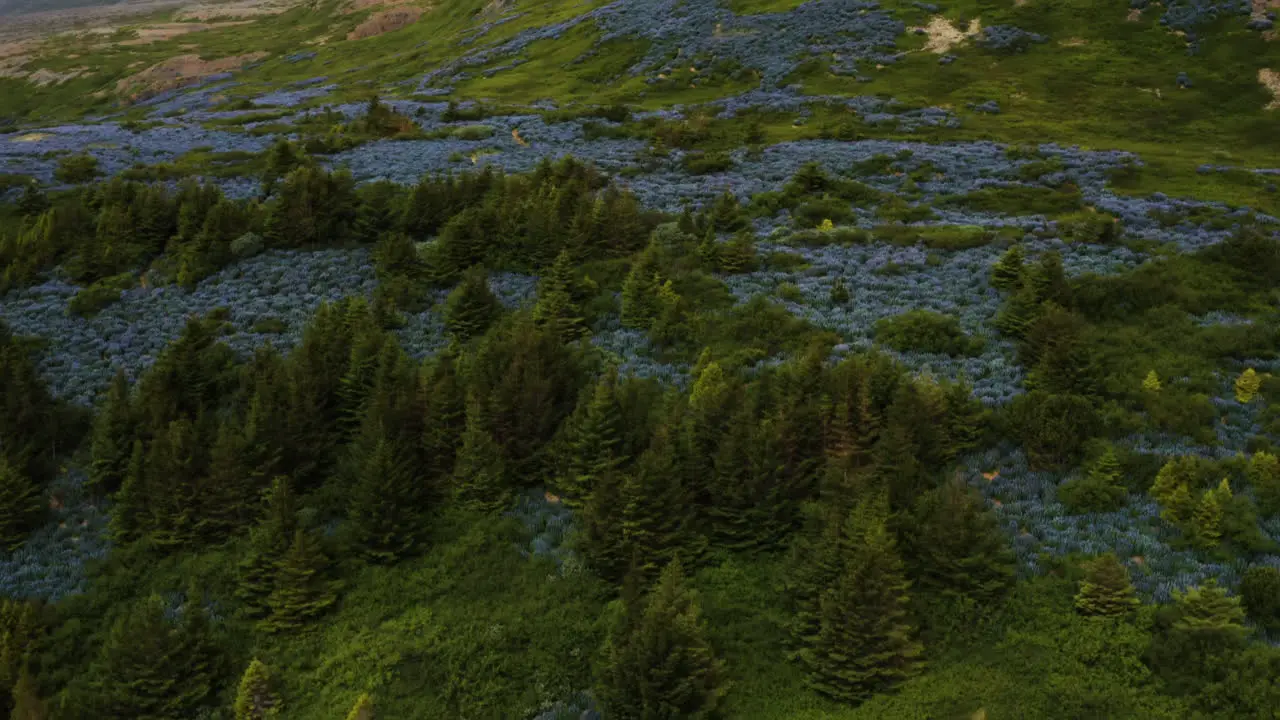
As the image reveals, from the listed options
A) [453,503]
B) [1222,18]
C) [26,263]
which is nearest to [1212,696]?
[453,503]

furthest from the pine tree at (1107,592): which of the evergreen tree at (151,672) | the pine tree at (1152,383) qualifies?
the evergreen tree at (151,672)

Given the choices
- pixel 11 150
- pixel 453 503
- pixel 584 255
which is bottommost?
pixel 453 503

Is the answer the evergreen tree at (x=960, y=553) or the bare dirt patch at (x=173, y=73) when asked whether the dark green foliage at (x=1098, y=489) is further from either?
the bare dirt patch at (x=173, y=73)

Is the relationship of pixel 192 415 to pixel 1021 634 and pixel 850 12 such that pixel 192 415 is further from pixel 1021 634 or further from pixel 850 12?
pixel 850 12

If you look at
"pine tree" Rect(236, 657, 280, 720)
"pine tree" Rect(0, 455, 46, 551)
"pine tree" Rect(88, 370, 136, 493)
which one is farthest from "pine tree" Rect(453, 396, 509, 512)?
"pine tree" Rect(0, 455, 46, 551)

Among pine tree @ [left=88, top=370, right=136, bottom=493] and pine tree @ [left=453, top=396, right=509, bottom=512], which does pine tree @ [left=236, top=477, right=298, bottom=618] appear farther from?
pine tree @ [left=88, top=370, right=136, bottom=493]

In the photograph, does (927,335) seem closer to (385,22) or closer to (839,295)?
(839,295)
